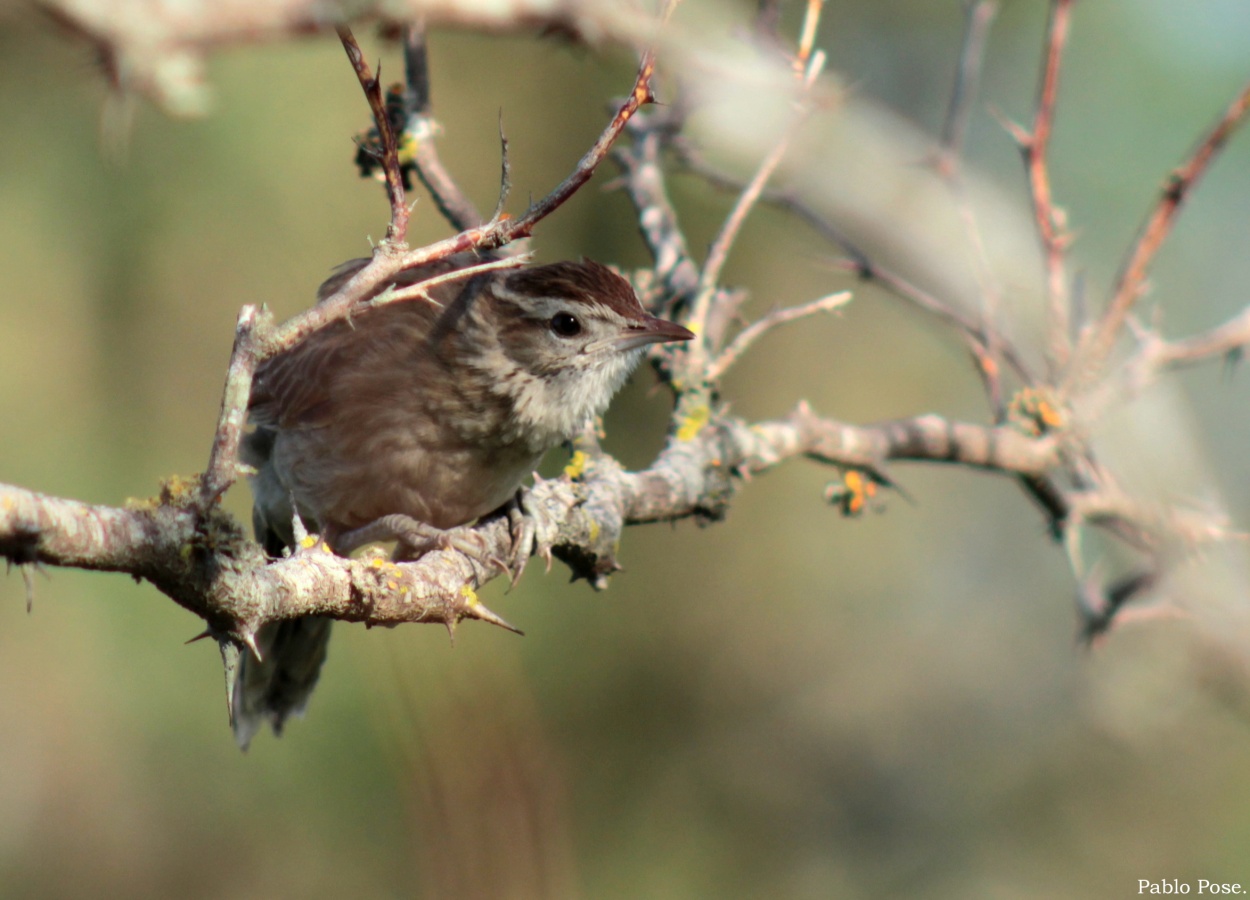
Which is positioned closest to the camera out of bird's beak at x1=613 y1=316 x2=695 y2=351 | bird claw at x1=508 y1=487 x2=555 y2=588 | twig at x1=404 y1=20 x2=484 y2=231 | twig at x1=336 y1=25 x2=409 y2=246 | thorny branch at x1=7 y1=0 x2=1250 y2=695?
twig at x1=336 y1=25 x2=409 y2=246

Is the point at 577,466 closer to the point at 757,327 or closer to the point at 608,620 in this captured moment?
the point at 757,327

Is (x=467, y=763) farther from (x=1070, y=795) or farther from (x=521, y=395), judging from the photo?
(x=1070, y=795)

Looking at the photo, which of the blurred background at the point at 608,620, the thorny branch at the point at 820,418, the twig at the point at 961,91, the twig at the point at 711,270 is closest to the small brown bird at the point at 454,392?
the thorny branch at the point at 820,418

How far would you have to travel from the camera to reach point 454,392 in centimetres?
432

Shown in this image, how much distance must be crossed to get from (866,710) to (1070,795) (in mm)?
1885

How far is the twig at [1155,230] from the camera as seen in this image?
452 centimetres

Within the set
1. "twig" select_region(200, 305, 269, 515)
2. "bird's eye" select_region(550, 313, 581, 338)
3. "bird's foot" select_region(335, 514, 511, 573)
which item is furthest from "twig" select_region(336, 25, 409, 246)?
"bird's eye" select_region(550, 313, 581, 338)

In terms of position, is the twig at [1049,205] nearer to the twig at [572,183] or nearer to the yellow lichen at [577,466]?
the yellow lichen at [577,466]

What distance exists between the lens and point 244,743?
4930mm

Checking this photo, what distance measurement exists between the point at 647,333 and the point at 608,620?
6.12 meters

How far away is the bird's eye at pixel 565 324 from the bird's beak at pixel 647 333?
0.18 m

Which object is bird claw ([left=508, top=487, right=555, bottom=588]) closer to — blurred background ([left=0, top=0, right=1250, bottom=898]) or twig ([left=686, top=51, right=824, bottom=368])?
twig ([left=686, top=51, right=824, bottom=368])

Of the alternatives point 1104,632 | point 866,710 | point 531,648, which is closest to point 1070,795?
point 866,710

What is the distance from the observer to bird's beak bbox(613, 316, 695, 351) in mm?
4082
